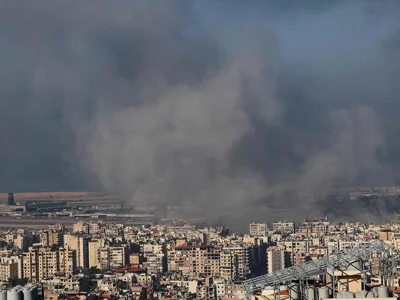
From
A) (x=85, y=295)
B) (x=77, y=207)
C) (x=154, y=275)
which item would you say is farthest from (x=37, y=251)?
(x=77, y=207)

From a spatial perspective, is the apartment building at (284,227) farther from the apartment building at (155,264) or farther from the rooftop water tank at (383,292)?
the rooftop water tank at (383,292)

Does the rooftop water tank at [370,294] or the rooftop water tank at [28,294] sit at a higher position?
the rooftop water tank at [370,294]

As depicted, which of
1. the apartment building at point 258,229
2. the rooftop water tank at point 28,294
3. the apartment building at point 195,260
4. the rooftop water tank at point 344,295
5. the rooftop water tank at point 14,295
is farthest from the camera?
the apartment building at point 258,229

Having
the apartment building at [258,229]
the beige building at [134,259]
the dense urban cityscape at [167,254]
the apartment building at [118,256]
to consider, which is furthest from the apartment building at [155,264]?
the apartment building at [258,229]

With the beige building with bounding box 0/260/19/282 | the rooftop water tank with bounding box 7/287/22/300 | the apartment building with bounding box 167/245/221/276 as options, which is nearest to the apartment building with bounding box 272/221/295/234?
the apartment building with bounding box 167/245/221/276

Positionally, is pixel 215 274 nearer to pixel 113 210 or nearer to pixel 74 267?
pixel 74 267

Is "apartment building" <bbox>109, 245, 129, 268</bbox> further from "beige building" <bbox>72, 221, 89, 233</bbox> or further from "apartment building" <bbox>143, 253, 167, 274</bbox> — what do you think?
"beige building" <bbox>72, 221, 89, 233</bbox>

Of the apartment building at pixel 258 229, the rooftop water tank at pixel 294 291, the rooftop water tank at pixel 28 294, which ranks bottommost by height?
the apartment building at pixel 258 229

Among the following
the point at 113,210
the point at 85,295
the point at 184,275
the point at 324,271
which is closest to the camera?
the point at 324,271
